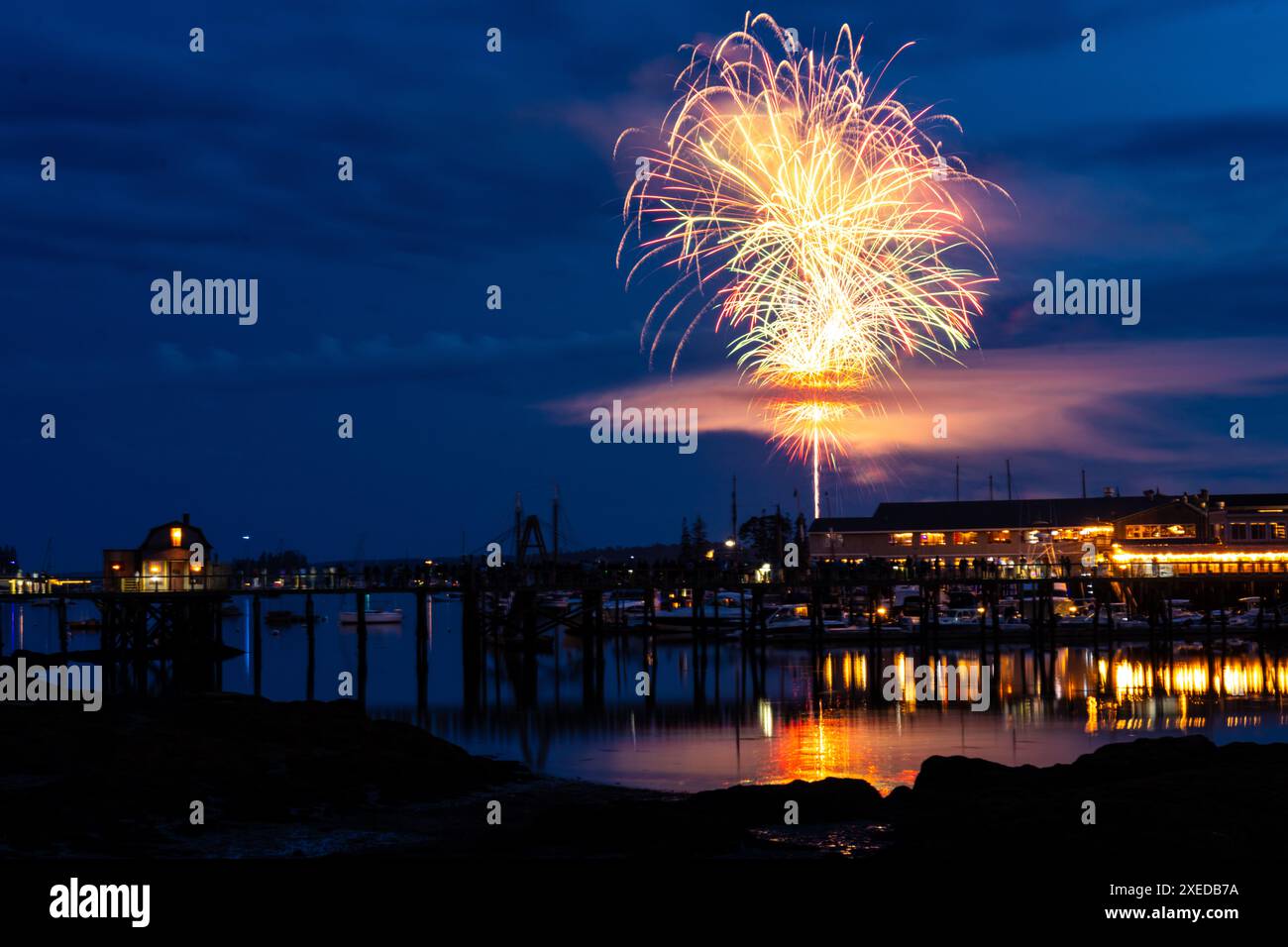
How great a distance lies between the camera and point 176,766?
31438mm

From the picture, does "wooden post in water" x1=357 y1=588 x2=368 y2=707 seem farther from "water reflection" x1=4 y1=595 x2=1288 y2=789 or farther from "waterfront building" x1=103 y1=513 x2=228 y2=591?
"waterfront building" x1=103 y1=513 x2=228 y2=591

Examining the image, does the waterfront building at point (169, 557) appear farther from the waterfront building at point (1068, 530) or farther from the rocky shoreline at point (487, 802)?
the waterfront building at point (1068, 530)

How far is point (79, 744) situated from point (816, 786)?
16.4 metres

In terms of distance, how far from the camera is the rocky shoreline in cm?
2502

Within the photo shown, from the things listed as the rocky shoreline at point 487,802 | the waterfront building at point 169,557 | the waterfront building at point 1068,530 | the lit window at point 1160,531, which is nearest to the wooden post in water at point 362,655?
the waterfront building at point 169,557

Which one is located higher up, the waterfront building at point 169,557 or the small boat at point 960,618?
the waterfront building at point 169,557

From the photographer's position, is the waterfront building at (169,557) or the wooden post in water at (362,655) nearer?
the wooden post in water at (362,655)

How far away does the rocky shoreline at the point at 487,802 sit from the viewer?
25.0m

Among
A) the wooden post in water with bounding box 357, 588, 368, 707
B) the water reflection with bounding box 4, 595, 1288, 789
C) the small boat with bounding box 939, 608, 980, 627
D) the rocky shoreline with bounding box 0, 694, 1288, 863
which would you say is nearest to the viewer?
the rocky shoreline with bounding box 0, 694, 1288, 863

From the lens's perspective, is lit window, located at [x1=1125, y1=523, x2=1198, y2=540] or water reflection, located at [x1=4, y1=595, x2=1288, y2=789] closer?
water reflection, located at [x1=4, y1=595, x2=1288, y2=789]

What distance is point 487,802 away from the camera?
32625 millimetres

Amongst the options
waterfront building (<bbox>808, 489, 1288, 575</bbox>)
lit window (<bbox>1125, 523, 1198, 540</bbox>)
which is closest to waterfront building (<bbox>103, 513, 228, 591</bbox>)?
waterfront building (<bbox>808, 489, 1288, 575</bbox>)

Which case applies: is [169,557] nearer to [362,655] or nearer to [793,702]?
[362,655]
